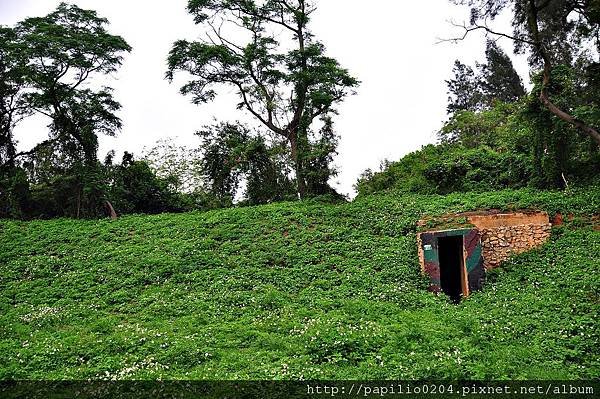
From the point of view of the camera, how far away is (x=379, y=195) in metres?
21.0

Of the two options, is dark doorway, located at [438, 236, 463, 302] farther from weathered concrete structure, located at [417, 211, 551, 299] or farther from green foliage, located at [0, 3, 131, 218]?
green foliage, located at [0, 3, 131, 218]

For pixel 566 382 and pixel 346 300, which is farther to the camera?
pixel 346 300

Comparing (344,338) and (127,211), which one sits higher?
(127,211)

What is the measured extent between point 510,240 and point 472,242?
166cm

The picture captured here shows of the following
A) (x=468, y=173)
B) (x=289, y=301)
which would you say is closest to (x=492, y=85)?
(x=468, y=173)

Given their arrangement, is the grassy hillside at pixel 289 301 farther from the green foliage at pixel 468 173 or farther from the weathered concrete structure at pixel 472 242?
the green foliage at pixel 468 173

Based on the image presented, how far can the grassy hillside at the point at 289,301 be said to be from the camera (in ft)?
26.9

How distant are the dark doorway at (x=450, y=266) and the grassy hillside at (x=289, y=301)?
1189 millimetres

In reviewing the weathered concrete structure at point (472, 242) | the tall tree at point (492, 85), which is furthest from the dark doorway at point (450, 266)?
the tall tree at point (492, 85)

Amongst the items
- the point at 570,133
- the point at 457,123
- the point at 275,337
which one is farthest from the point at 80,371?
the point at 457,123

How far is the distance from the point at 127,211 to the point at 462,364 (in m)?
21.7

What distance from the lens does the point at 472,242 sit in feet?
43.1

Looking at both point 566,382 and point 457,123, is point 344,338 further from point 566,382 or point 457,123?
point 457,123

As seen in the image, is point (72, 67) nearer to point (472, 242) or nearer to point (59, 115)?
point (59, 115)
